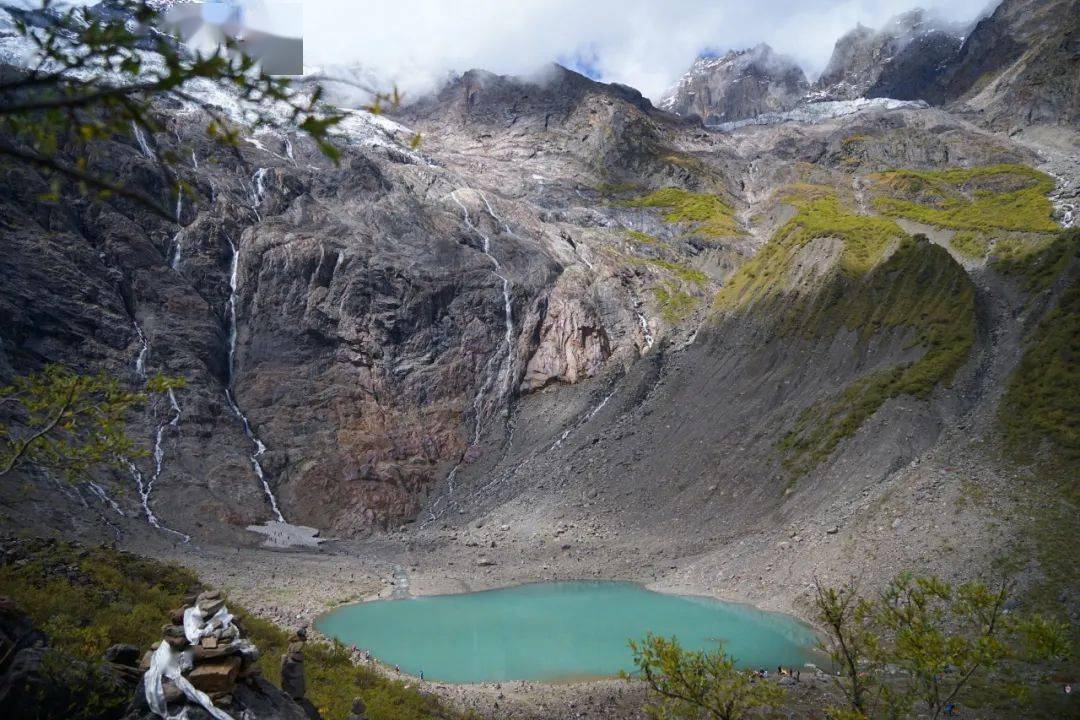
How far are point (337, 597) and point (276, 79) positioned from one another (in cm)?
4013


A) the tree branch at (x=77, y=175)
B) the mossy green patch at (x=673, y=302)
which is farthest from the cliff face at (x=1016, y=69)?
the tree branch at (x=77, y=175)

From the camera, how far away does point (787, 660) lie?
26.5 meters

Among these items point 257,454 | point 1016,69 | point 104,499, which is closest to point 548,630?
point 104,499

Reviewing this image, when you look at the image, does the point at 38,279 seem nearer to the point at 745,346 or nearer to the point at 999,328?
the point at 745,346

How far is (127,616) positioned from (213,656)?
6.56 meters

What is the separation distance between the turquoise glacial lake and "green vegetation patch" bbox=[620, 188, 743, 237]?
3036 inches

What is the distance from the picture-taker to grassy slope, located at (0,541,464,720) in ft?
40.0

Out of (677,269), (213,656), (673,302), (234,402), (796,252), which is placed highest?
(677,269)

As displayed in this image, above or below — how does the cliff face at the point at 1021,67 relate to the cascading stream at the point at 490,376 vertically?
above

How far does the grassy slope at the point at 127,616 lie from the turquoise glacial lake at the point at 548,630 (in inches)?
330

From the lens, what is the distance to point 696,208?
118m

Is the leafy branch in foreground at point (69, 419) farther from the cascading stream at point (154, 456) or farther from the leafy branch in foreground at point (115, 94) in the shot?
the cascading stream at point (154, 456)

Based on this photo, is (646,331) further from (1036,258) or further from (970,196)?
(970,196)

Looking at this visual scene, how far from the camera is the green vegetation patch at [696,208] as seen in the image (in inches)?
4268
